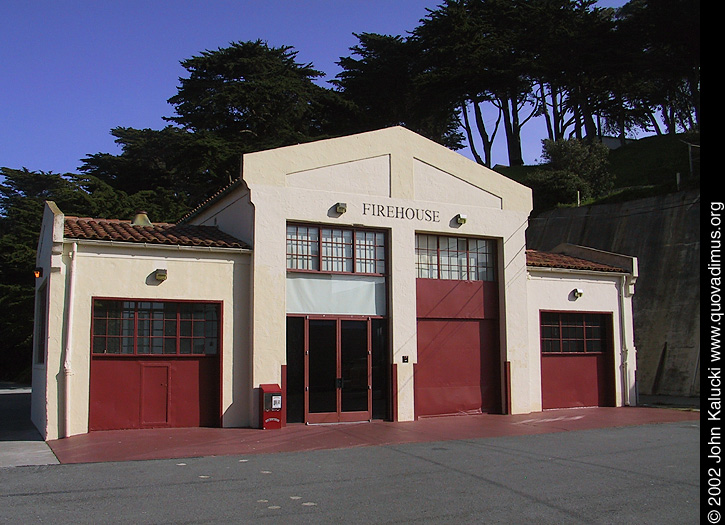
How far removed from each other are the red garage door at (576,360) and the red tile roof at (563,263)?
127cm

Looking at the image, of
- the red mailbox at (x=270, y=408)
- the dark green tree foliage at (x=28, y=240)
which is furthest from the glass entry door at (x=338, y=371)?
the dark green tree foliage at (x=28, y=240)

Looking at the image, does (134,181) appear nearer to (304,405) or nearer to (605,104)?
(304,405)

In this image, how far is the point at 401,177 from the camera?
16.5m

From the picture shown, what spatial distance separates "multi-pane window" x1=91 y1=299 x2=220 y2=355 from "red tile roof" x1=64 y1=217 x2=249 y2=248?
1248mm

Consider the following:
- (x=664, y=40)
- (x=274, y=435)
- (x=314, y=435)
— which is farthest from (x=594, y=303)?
(x=664, y=40)

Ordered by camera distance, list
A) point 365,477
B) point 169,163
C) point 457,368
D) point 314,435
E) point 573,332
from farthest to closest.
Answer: point 169,163, point 573,332, point 457,368, point 314,435, point 365,477

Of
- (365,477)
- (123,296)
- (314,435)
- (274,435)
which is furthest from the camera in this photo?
(123,296)

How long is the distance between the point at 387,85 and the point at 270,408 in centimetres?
3198

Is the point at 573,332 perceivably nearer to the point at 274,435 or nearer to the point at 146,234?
the point at 274,435

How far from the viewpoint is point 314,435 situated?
1342 centimetres

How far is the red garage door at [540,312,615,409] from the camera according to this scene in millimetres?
18281

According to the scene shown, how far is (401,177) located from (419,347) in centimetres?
406

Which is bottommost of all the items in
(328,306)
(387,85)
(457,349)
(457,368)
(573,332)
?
(457,368)

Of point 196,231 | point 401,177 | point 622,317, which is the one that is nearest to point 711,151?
point 401,177
